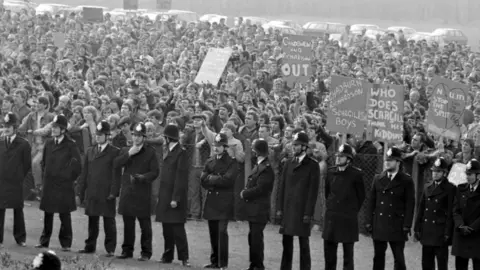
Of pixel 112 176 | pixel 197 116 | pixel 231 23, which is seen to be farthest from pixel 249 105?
pixel 231 23

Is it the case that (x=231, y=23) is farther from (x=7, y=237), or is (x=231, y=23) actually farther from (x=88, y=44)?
(x=7, y=237)

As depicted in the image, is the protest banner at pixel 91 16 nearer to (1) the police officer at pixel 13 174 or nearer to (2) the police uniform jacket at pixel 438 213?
(1) the police officer at pixel 13 174

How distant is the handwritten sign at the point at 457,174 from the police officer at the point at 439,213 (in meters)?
0.29

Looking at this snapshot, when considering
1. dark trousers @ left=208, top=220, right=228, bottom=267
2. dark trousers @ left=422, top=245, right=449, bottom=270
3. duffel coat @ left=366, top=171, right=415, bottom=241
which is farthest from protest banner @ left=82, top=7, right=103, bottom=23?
dark trousers @ left=422, top=245, right=449, bottom=270

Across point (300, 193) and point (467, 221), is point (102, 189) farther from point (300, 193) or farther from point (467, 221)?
point (467, 221)

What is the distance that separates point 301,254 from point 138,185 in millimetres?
2589

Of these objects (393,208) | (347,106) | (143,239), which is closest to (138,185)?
(143,239)

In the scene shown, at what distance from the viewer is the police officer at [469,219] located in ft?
56.2

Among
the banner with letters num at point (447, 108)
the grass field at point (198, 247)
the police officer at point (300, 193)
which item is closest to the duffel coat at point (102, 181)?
the grass field at point (198, 247)

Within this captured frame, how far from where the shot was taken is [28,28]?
43.4m

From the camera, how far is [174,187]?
62.3ft

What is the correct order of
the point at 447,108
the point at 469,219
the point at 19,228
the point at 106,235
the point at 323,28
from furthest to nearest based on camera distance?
the point at 323,28 < the point at 447,108 < the point at 19,228 < the point at 106,235 < the point at 469,219

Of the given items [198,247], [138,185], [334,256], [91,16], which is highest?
[91,16]

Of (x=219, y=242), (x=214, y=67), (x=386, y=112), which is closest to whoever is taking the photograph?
(x=219, y=242)
